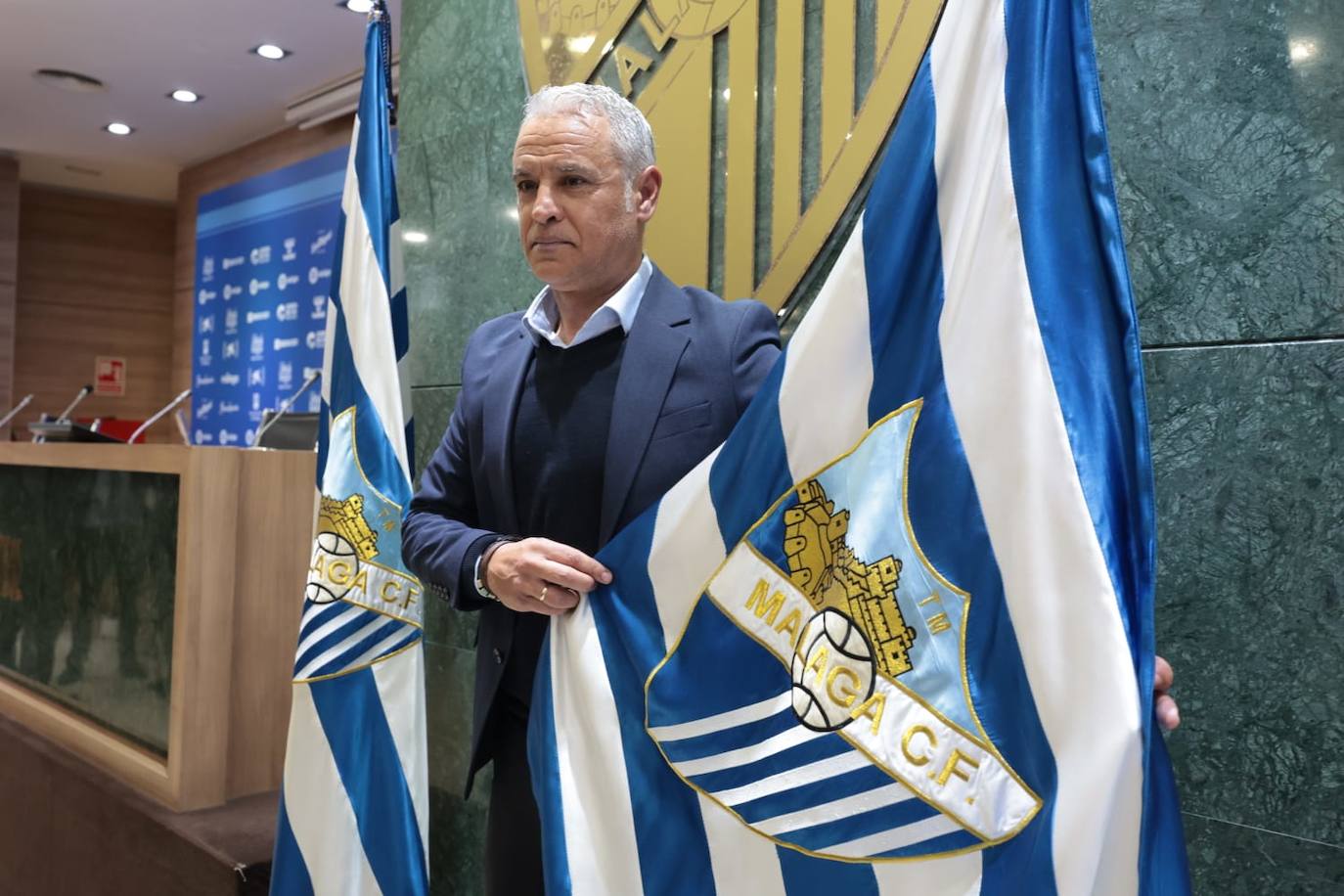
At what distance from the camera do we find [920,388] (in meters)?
1.01

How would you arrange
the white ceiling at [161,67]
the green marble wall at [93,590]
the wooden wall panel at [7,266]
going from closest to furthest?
the green marble wall at [93,590]
the white ceiling at [161,67]
the wooden wall panel at [7,266]

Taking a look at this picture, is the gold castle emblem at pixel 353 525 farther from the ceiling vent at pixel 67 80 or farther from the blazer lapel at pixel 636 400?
the ceiling vent at pixel 67 80

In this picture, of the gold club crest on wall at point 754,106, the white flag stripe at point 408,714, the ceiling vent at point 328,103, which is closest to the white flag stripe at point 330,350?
the white flag stripe at point 408,714

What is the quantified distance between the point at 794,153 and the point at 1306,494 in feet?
3.08

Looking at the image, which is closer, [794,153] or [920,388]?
[920,388]

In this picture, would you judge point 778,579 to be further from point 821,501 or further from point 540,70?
point 540,70

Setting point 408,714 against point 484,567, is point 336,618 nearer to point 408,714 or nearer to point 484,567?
point 408,714

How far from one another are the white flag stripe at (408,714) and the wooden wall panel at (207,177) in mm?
4418

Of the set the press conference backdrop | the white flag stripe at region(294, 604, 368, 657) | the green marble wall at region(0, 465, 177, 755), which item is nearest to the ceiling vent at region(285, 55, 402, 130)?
the press conference backdrop

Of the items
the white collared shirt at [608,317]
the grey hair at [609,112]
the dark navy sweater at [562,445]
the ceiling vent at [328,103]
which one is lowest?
the dark navy sweater at [562,445]

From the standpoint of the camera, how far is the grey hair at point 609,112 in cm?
138

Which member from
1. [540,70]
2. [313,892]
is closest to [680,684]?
[313,892]

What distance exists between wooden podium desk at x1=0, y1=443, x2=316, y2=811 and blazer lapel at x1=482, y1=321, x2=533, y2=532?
1486 millimetres

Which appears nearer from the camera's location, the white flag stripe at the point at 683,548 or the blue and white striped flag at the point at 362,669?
the white flag stripe at the point at 683,548
